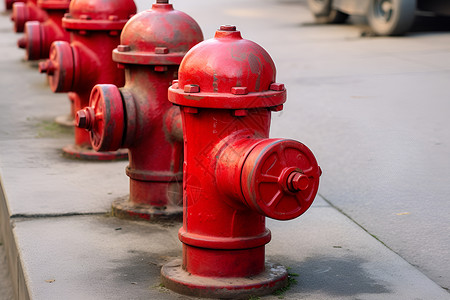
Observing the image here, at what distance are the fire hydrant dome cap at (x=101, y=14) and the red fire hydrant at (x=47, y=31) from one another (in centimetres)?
143

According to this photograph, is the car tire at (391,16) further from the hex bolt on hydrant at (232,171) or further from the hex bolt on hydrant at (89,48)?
the hex bolt on hydrant at (232,171)

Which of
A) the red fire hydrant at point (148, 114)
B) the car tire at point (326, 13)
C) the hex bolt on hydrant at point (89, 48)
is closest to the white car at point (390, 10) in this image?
the car tire at point (326, 13)

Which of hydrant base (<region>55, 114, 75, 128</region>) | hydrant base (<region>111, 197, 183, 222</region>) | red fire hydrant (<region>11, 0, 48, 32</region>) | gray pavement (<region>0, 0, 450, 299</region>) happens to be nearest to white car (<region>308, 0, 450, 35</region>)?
gray pavement (<region>0, 0, 450, 299</region>)

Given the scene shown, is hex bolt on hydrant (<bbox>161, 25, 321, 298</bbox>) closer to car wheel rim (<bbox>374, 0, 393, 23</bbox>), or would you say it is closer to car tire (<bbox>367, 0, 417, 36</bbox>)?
car tire (<bbox>367, 0, 417, 36</bbox>)

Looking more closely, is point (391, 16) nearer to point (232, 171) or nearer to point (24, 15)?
point (24, 15)

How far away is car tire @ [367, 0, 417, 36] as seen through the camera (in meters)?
9.67

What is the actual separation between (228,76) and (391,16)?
7.47 m

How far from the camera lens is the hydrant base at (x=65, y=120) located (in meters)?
5.98

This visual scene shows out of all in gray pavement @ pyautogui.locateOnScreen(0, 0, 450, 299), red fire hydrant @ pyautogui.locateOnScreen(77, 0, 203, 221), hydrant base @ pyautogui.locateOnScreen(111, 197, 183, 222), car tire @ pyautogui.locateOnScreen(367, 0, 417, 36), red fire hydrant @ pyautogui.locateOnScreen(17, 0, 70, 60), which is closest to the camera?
gray pavement @ pyautogui.locateOnScreen(0, 0, 450, 299)

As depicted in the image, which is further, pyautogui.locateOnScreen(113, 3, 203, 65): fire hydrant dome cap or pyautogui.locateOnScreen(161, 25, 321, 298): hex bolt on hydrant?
pyautogui.locateOnScreen(113, 3, 203, 65): fire hydrant dome cap

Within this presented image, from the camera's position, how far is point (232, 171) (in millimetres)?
2775

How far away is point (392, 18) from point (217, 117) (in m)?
7.41

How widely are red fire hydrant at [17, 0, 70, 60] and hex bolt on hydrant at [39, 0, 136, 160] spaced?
4.32 ft

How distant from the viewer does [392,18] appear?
32.2ft
